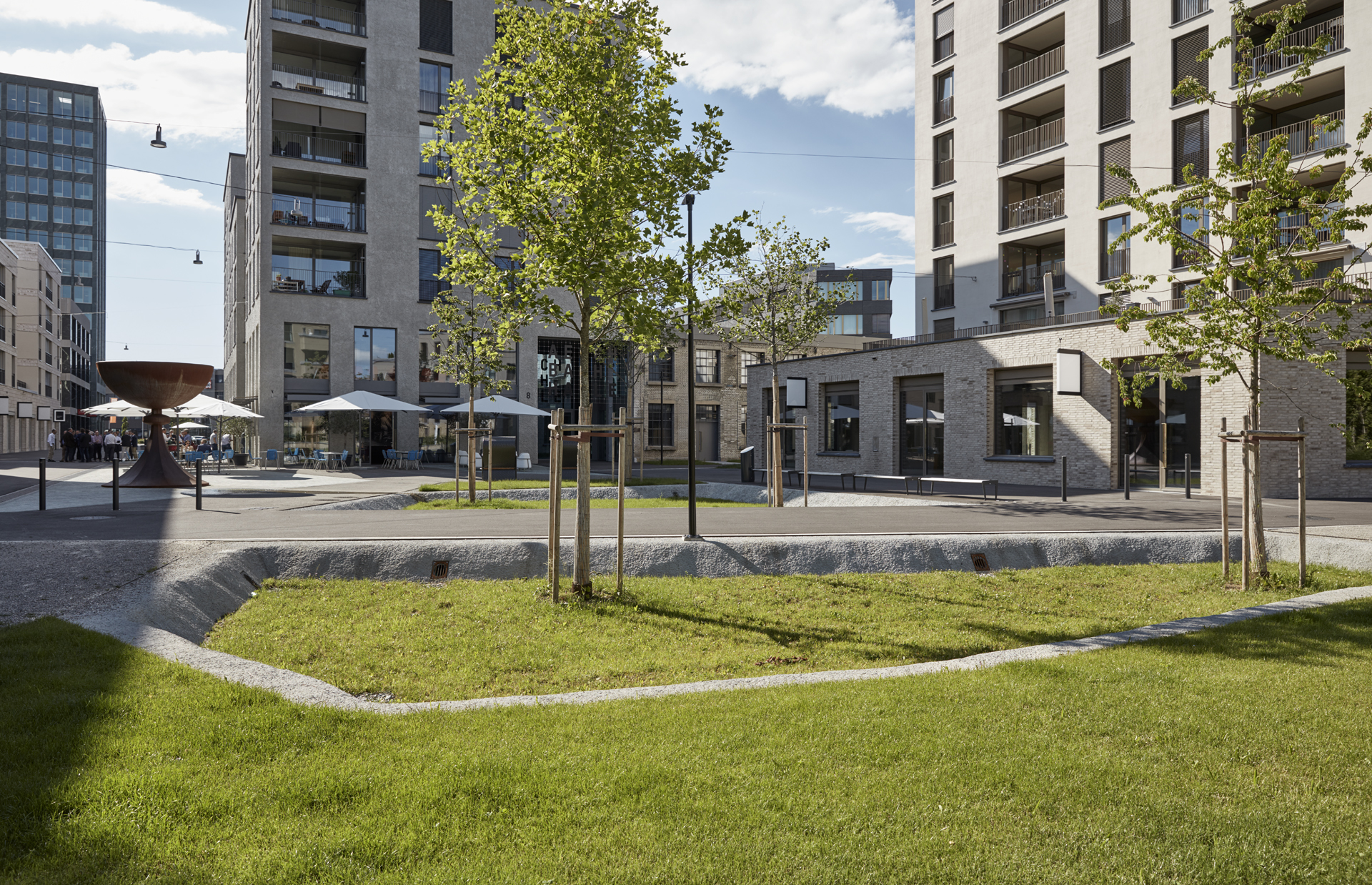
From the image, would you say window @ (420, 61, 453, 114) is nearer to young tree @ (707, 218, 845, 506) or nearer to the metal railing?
young tree @ (707, 218, 845, 506)

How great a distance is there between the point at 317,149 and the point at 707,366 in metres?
24.3

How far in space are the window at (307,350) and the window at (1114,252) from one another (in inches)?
1184

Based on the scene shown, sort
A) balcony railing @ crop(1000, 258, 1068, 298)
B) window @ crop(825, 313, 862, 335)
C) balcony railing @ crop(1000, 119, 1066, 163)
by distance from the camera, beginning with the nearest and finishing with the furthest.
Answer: balcony railing @ crop(1000, 258, 1068, 298), balcony railing @ crop(1000, 119, 1066, 163), window @ crop(825, 313, 862, 335)

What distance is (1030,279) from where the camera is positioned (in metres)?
31.0

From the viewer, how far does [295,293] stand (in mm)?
35875

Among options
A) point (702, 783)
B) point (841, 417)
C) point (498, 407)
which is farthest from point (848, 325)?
point (702, 783)

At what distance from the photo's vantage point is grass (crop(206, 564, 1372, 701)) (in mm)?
6891

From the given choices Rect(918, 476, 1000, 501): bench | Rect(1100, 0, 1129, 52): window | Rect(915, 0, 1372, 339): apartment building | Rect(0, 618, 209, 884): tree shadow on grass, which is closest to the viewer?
Rect(0, 618, 209, 884): tree shadow on grass

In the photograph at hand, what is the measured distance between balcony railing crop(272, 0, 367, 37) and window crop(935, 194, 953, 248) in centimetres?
2569

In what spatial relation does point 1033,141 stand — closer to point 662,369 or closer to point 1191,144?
point 1191,144

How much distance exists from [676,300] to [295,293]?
1138 inches

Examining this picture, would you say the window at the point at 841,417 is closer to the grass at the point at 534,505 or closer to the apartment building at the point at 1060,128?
the apartment building at the point at 1060,128

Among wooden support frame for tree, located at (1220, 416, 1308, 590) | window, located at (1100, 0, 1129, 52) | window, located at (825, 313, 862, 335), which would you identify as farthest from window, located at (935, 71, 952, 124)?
window, located at (825, 313, 862, 335)

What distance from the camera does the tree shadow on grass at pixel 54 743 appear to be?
3166mm
